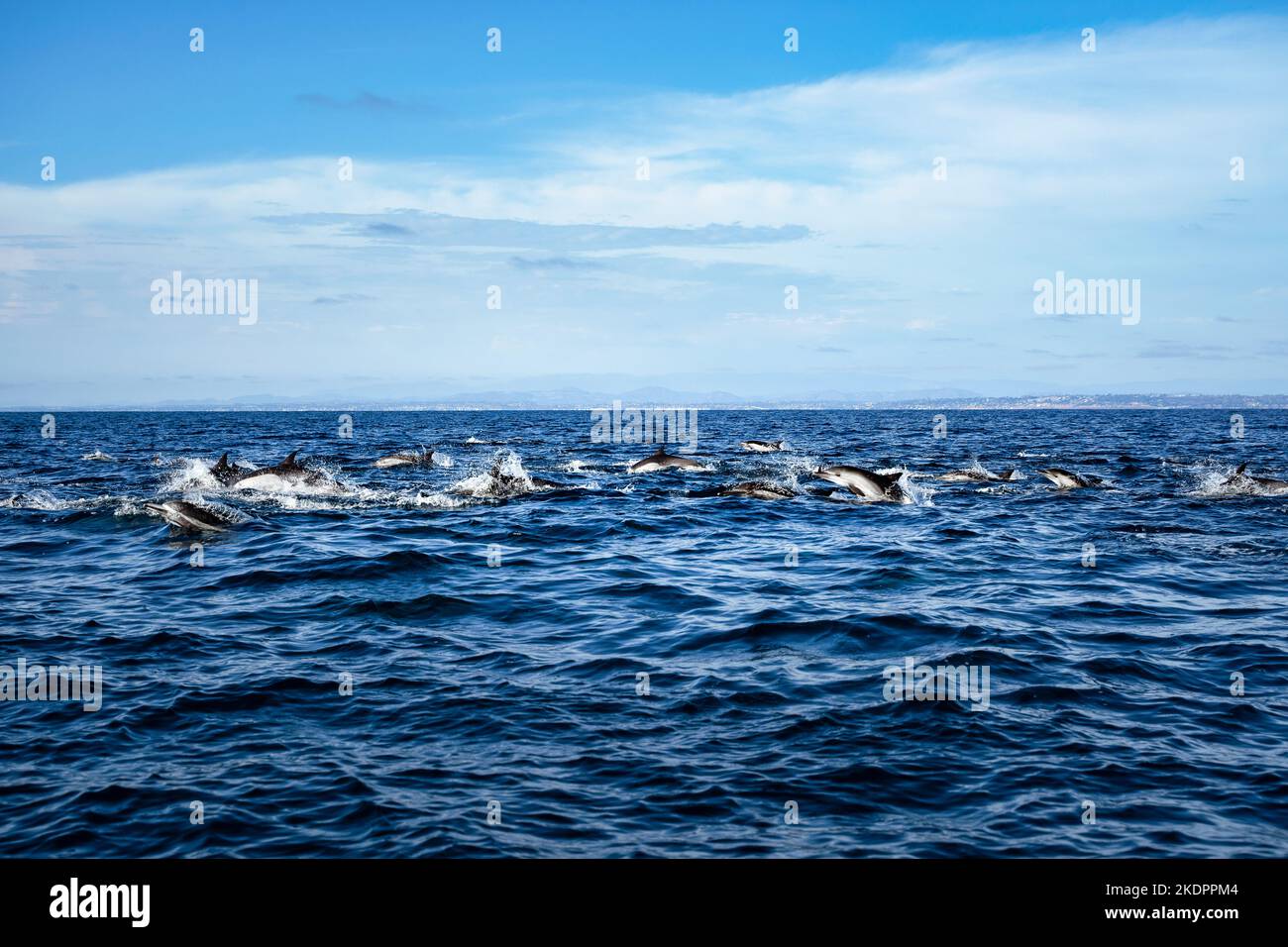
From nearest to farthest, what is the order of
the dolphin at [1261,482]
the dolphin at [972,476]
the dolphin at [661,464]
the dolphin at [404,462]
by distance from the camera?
1. the dolphin at [1261,482]
2. the dolphin at [972,476]
3. the dolphin at [661,464]
4. the dolphin at [404,462]

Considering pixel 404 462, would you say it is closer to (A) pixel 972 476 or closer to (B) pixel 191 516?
(B) pixel 191 516

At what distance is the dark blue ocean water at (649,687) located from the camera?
7176 mm

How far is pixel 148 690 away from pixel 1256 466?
40322mm

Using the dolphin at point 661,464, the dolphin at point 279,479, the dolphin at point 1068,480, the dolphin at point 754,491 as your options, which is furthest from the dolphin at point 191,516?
the dolphin at point 1068,480

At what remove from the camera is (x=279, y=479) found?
94.2 feet

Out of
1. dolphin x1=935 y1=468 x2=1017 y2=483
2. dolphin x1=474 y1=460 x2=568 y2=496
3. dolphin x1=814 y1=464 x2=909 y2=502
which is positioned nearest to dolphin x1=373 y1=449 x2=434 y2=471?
dolphin x1=474 y1=460 x2=568 y2=496

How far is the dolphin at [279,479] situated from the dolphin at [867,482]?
1510 cm

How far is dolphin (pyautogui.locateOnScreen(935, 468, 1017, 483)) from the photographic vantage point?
32594mm

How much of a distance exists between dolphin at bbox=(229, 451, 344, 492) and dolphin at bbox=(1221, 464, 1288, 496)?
2705cm

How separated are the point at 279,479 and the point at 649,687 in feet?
70.2

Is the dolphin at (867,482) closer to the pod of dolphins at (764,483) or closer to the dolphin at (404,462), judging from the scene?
the pod of dolphins at (764,483)

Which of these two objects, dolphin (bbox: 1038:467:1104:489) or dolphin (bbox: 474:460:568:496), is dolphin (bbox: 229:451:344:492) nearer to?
dolphin (bbox: 474:460:568:496)

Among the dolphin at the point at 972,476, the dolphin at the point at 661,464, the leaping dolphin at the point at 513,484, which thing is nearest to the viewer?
the leaping dolphin at the point at 513,484
